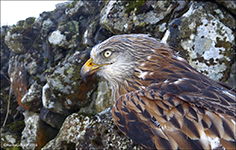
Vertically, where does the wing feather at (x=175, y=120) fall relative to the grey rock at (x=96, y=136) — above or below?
above

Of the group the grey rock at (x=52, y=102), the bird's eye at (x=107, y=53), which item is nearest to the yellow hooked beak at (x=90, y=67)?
the bird's eye at (x=107, y=53)

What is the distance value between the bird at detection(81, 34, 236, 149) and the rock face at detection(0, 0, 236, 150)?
1.60 metres

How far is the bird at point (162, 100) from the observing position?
157 centimetres

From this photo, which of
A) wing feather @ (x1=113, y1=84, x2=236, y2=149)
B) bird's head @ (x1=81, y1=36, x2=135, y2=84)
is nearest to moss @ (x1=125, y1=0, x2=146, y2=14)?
bird's head @ (x1=81, y1=36, x2=135, y2=84)

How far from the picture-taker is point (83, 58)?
6.18 m

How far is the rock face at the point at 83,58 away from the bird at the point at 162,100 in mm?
1602

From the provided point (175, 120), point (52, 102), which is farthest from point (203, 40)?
point (52, 102)

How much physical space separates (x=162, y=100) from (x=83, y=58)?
484 cm

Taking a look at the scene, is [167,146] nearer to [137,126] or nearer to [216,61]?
[137,126]

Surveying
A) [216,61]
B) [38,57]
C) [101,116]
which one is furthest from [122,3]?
[38,57]

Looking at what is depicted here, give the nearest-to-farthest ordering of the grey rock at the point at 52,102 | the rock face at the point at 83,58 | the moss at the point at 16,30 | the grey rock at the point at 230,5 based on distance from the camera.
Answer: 1. the grey rock at the point at 230,5
2. the rock face at the point at 83,58
3. the grey rock at the point at 52,102
4. the moss at the point at 16,30

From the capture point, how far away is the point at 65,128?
5.45 metres

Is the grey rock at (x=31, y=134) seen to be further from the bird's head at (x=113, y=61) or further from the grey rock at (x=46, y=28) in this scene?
the bird's head at (x=113, y=61)

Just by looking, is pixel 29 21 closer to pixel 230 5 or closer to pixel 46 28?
pixel 46 28
